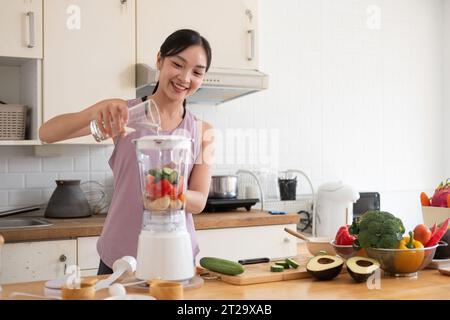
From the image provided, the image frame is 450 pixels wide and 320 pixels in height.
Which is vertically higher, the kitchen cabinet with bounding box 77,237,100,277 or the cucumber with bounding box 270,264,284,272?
the cucumber with bounding box 270,264,284,272

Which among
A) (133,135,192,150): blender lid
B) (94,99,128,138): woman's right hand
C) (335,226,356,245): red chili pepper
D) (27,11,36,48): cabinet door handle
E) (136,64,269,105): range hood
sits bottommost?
(335,226,356,245): red chili pepper

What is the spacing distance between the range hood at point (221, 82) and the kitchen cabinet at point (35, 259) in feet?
3.24

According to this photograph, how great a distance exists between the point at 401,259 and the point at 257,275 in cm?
43

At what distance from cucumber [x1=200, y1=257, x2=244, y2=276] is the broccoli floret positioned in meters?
0.39

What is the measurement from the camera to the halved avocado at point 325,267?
169 centimetres

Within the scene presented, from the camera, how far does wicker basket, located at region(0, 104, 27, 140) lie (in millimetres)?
3096

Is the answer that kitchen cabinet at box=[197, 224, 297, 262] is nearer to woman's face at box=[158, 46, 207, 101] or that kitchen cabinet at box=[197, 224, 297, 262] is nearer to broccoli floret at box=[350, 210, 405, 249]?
woman's face at box=[158, 46, 207, 101]

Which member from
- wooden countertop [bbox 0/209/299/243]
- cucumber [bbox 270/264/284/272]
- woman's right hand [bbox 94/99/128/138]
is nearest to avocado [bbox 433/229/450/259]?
cucumber [bbox 270/264/284/272]

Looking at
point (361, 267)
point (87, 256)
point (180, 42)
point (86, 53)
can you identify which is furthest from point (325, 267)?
point (86, 53)

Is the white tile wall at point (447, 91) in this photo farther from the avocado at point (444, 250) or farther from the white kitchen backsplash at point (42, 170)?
the avocado at point (444, 250)

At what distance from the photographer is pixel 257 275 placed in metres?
1.67

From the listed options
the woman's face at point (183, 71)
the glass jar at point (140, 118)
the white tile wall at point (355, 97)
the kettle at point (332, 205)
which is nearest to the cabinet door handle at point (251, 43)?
the white tile wall at point (355, 97)

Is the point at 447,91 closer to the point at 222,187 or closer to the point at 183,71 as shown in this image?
the point at 222,187

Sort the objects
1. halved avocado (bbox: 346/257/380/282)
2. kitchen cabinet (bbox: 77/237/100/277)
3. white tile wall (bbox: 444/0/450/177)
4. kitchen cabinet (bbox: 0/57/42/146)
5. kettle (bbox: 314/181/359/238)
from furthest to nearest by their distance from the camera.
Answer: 1. white tile wall (bbox: 444/0/450/177)
2. kettle (bbox: 314/181/359/238)
3. kitchen cabinet (bbox: 0/57/42/146)
4. kitchen cabinet (bbox: 77/237/100/277)
5. halved avocado (bbox: 346/257/380/282)
